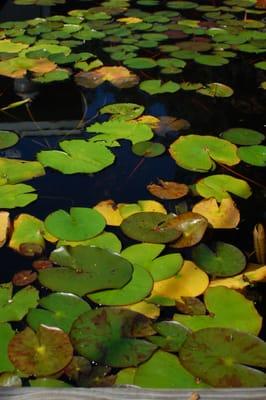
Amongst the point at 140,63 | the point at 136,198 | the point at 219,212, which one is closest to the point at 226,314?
the point at 219,212

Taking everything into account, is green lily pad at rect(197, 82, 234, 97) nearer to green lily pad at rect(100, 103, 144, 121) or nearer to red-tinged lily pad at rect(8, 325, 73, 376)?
green lily pad at rect(100, 103, 144, 121)

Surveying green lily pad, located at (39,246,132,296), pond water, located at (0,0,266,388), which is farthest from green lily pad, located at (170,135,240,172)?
green lily pad, located at (39,246,132,296)

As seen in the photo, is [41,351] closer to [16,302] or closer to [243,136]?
[16,302]

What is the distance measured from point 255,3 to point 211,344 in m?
2.47

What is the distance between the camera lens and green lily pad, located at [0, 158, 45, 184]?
4.57 feet

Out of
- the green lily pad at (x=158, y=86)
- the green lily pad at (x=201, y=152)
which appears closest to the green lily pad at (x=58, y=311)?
the green lily pad at (x=201, y=152)

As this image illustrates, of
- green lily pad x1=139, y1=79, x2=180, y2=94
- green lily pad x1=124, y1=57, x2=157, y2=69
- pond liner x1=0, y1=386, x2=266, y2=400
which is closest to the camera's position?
pond liner x1=0, y1=386, x2=266, y2=400

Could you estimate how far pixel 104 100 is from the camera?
1854 millimetres

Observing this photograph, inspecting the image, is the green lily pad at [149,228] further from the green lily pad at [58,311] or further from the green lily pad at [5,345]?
the green lily pad at [5,345]

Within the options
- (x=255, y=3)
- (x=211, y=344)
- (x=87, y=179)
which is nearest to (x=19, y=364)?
(x=211, y=344)

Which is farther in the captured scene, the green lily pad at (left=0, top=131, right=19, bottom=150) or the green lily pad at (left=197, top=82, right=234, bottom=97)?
the green lily pad at (left=197, top=82, right=234, bottom=97)

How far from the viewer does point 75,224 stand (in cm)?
122

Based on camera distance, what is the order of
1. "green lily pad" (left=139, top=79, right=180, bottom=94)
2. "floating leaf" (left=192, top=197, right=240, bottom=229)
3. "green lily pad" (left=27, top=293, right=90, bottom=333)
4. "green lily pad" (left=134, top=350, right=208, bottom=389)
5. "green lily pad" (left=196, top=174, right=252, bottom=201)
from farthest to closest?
"green lily pad" (left=139, top=79, right=180, bottom=94) → "green lily pad" (left=196, top=174, right=252, bottom=201) → "floating leaf" (left=192, top=197, right=240, bottom=229) → "green lily pad" (left=27, top=293, right=90, bottom=333) → "green lily pad" (left=134, top=350, right=208, bottom=389)

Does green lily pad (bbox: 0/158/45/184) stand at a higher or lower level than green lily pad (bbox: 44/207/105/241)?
higher
